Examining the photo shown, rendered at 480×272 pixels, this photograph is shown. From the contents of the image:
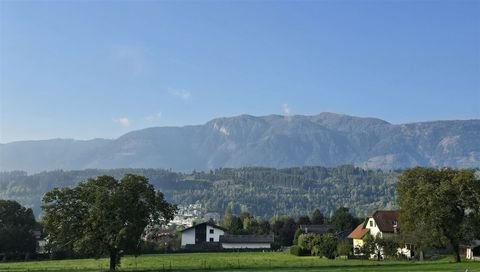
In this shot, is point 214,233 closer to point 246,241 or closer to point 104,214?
point 246,241

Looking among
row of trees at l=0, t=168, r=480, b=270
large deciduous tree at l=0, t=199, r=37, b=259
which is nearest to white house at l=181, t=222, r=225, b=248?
large deciduous tree at l=0, t=199, r=37, b=259

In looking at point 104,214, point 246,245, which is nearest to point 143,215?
point 104,214

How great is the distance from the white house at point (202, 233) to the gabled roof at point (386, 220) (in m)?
60.6

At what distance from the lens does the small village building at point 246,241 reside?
429ft

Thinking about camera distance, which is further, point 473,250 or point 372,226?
point 372,226

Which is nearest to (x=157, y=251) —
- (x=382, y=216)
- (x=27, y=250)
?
(x=27, y=250)

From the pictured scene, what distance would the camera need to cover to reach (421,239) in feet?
213

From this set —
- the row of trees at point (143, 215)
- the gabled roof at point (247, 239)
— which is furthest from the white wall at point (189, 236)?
the row of trees at point (143, 215)

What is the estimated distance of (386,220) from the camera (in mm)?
96312

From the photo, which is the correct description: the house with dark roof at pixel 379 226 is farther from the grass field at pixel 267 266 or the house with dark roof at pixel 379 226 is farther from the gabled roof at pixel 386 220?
the grass field at pixel 267 266

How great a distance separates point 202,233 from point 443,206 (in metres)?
94.9

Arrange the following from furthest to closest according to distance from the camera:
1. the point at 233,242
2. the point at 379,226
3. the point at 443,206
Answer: the point at 233,242, the point at 379,226, the point at 443,206

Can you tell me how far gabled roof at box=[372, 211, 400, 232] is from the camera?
309ft

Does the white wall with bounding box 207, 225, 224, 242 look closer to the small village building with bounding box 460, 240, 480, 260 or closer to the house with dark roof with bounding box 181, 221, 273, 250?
the house with dark roof with bounding box 181, 221, 273, 250
